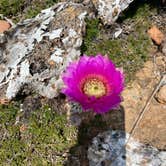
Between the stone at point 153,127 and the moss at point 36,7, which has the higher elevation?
the moss at point 36,7

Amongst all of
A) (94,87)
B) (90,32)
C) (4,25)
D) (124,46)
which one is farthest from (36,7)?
(94,87)

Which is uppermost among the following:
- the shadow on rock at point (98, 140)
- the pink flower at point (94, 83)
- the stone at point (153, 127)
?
the pink flower at point (94, 83)

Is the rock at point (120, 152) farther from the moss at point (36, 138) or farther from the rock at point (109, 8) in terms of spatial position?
the rock at point (109, 8)

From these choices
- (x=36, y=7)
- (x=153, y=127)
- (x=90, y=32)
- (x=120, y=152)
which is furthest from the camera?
(x=36, y=7)

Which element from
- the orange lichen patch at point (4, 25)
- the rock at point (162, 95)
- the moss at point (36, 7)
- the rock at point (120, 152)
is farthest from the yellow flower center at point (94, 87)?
the moss at point (36, 7)

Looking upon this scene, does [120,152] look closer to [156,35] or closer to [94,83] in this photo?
[94,83]

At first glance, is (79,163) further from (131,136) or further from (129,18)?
(129,18)
